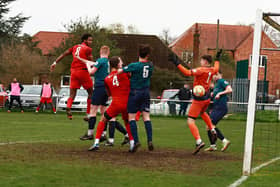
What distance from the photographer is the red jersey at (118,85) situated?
11141 millimetres

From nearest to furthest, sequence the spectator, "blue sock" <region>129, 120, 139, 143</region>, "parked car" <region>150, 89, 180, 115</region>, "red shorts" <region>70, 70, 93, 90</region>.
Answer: "blue sock" <region>129, 120, 139, 143</region>
"red shorts" <region>70, 70, 93, 90</region>
the spectator
"parked car" <region>150, 89, 180, 115</region>

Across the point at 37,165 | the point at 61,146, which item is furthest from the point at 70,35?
the point at 37,165

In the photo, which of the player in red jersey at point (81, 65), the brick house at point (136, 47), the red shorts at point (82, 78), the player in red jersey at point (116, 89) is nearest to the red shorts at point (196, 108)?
the player in red jersey at point (116, 89)

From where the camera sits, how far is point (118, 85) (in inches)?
439

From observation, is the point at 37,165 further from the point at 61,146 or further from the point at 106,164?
the point at 61,146

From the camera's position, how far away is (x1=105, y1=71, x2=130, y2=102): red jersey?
36.6 ft

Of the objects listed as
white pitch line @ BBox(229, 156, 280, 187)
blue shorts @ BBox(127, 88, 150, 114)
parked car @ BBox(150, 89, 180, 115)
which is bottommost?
white pitch line @ BBox(229, 156, 280, 187)

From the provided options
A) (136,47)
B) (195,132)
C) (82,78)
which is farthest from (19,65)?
(195,132)

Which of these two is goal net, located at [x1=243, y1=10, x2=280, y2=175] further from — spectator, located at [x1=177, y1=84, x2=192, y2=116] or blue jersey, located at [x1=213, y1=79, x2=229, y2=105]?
spectator, located at [x1=177, y1=84, x2=192, y2=116]

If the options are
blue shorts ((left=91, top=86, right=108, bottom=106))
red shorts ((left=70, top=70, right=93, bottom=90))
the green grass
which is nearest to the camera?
the green grass

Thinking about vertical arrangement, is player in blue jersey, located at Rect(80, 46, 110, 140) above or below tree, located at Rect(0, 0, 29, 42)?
below

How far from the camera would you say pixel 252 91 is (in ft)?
29.9

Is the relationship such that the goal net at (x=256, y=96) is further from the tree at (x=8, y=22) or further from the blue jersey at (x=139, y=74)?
the tree at (x=8, y=22)

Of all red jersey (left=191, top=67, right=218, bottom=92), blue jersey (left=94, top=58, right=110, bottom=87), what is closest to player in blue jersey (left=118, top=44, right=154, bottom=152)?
red jersey (left=191, top=67, right=218, bottom=92)
